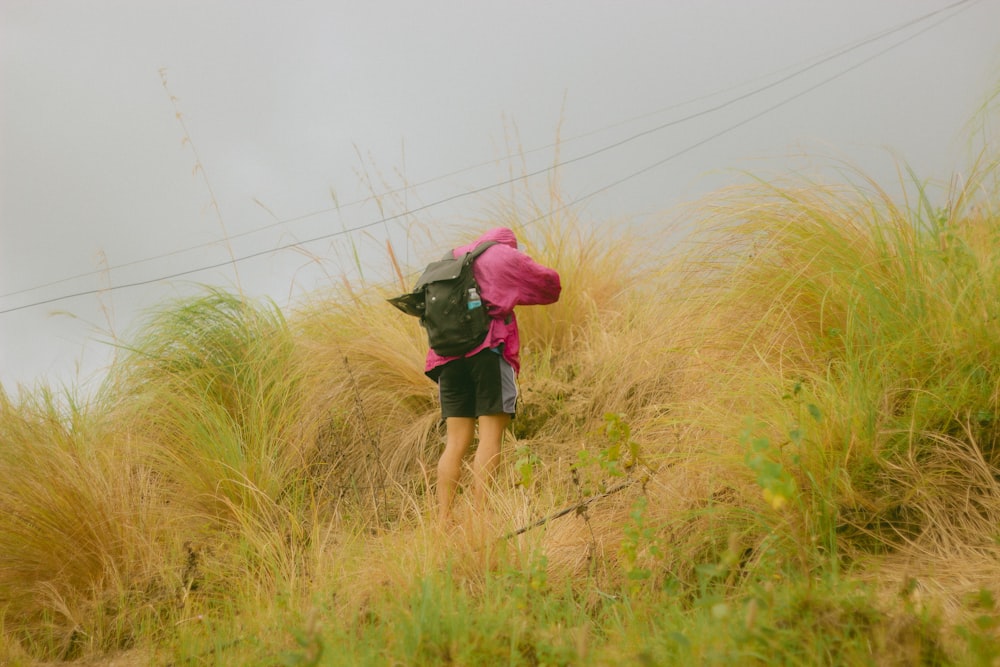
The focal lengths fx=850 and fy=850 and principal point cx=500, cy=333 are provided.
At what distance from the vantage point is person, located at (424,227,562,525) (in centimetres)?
488

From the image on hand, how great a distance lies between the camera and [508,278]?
494cm

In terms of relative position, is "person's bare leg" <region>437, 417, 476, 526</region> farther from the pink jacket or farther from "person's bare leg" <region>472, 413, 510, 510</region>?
the pink jacket

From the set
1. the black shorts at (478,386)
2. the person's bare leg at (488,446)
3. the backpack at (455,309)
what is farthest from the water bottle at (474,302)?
the person's bare leg at (488,446)

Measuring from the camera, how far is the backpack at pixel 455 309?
4832 millimetres

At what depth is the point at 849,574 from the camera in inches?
124

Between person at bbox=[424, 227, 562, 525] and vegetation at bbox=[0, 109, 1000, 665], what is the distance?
294 mm

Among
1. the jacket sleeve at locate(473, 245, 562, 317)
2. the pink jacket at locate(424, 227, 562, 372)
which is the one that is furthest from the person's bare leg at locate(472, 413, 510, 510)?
the jacket sleeve at locate(473, 245, 562, 317)

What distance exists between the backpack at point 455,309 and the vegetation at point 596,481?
80 centimetres

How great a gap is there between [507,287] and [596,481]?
1.24 m

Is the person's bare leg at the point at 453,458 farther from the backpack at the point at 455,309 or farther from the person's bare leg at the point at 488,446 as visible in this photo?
the backpack at the point at 455,309

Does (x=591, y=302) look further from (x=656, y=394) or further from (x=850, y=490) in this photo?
(x=850, y=490)

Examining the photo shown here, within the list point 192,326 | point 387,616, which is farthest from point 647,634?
point 192,326

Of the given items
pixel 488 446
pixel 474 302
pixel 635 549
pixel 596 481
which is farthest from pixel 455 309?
pixel 635 549

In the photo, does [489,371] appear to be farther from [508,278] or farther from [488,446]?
[508,278]
